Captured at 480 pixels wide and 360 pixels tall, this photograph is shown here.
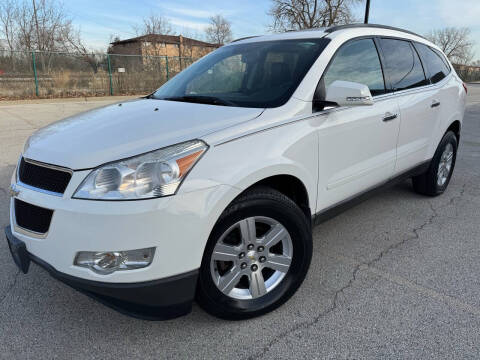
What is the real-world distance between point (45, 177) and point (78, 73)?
21805mm

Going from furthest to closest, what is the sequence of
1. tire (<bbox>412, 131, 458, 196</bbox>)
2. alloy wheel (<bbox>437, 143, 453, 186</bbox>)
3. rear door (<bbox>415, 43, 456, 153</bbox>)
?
alloy wheel (<bbox>437, 143, 453, 186</bbox>) < tire (<bbox>412, 131, 458, 196</bbox>) < rear door (<bbox>415, 43, 456, 153</bbox>)

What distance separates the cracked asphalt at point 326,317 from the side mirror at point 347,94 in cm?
128

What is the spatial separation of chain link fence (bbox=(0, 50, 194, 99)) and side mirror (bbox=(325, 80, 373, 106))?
68.1ft

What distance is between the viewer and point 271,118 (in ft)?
7.50

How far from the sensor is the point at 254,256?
2.29 meters

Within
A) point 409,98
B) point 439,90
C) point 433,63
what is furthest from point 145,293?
point 433,63

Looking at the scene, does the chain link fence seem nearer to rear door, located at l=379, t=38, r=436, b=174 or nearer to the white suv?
the white suv

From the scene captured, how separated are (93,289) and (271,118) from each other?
4.47 feet

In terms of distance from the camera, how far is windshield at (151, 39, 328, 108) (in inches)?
102

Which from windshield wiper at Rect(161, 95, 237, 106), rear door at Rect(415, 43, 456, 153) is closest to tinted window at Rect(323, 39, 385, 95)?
windshield wiper at Rect(161, 95, 237, 106)

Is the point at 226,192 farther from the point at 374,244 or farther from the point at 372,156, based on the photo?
the point at 374,244

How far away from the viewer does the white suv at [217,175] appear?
1.84 m

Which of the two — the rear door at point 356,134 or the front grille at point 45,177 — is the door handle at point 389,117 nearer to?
the rear door at point 356,134

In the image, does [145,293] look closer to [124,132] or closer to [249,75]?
[124,132]
